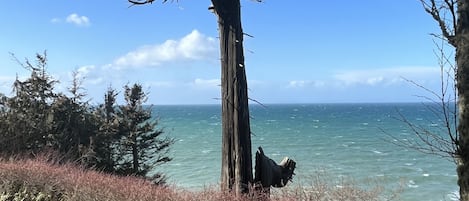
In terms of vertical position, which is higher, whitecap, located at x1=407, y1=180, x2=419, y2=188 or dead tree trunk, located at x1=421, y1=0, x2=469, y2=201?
dead tree trunk, located at x1=421, y1=0, x2=469, y2=201

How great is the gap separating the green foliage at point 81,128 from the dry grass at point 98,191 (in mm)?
7555

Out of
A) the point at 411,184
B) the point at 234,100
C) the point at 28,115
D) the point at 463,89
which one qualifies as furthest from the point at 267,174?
the point at 411,184

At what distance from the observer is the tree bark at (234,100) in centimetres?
695

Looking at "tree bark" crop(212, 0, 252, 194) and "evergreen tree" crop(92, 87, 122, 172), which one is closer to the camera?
"tree bark" crop(212, 0, 252, 194)

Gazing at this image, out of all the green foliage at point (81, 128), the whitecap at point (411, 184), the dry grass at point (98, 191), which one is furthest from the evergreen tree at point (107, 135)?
the whitecap at point (411, 184)

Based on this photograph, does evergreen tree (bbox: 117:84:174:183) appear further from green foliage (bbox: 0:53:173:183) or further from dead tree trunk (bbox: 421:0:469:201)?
dead tree trunk (bbox: 421:0:469:201)

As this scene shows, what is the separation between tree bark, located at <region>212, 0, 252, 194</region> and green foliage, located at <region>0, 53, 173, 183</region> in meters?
8.80

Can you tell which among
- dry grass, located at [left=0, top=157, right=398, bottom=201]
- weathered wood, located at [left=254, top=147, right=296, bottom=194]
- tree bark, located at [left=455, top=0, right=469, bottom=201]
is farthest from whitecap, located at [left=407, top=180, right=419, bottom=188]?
tree bark, located at [left=455, top=0, right=469, bottom=201]

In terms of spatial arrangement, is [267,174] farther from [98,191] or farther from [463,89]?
[463,89]

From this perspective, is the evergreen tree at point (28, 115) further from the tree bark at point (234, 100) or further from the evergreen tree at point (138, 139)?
the tree bark at point (234, 100)

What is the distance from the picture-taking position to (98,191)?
5992 millimetres

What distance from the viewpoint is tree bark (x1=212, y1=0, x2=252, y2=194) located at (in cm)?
695

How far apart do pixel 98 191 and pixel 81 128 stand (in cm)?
1406

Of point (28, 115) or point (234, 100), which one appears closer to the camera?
point (234, 100)
